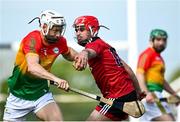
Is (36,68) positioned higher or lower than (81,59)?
lower

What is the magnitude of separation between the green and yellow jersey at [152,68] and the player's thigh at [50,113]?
9.70 ft

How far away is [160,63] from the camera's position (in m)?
12.2

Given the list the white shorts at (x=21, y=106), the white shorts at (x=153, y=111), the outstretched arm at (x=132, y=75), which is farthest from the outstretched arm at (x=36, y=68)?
the white shorts at (x=153, y=111)

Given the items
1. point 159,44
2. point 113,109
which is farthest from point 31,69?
point 159,44

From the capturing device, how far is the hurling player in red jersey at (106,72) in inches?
342

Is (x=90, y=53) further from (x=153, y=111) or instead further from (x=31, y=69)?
(x=153, y=111)

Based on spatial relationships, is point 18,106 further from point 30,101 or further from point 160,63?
point 160,63

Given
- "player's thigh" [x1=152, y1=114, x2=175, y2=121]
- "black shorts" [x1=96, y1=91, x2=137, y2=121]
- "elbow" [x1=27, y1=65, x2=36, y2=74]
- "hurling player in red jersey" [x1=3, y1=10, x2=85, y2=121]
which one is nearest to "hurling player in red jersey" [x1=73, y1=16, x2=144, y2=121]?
"black shorts" [x1=96, y1=91, x2=137, y2=121]

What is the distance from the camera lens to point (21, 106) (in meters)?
9.42

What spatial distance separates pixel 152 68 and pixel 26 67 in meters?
3.39

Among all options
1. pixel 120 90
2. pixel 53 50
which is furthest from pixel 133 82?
pixel 53 50

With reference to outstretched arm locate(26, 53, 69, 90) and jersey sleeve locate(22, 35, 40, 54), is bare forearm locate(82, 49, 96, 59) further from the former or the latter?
jersey sleeve locate(22, 35, 40, 54)

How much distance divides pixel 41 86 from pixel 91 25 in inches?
42.0

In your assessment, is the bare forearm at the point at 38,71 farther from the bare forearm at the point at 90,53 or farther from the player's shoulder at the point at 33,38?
the bare forearm at the point at 90,53
